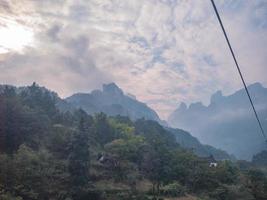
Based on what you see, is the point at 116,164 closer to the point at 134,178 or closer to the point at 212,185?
the point at 134,178

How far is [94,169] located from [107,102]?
132090 mm

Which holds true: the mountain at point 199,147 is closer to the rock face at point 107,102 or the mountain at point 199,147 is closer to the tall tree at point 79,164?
the rock face at point 107,102

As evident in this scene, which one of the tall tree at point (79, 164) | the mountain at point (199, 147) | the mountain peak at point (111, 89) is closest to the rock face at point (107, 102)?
the mountain peak at point (111, 89)

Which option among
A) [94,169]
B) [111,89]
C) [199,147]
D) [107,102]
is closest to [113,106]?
[107,102]

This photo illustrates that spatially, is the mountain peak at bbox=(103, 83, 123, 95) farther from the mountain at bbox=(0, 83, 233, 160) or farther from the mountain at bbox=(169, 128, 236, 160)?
the mountain at bbox=(169, 128, 236, 160)

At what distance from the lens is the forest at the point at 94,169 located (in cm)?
2669

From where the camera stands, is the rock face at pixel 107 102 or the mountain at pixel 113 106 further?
the rock face at pixel 107 102

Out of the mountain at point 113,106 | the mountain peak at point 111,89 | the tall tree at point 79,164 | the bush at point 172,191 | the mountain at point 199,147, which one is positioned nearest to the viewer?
the tall tree at point 79,164

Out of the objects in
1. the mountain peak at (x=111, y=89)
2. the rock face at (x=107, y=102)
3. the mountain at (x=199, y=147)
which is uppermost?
the mountain peak at (x=111, y=89)

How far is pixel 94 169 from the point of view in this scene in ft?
128

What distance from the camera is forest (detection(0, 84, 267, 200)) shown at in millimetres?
26688

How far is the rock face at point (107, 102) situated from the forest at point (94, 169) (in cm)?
9480

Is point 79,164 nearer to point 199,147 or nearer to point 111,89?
point 199,147

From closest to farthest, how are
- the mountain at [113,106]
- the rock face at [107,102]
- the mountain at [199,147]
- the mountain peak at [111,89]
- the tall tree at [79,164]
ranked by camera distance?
the tall tree at [79,164] → the mountain at [113,106] → the mountain at [199,147] → the rock face at [107,102] → the mountain peak at [111,89]
